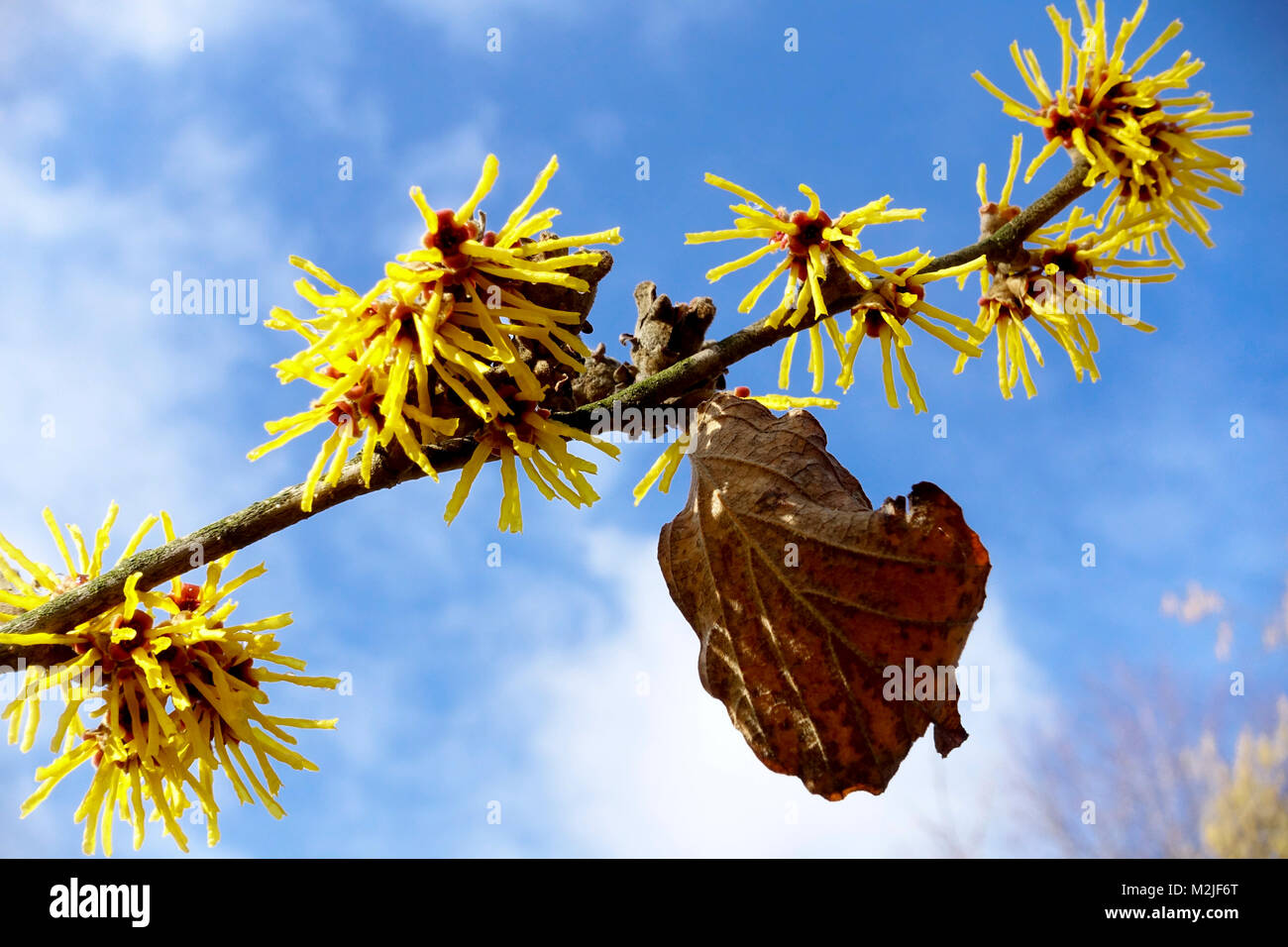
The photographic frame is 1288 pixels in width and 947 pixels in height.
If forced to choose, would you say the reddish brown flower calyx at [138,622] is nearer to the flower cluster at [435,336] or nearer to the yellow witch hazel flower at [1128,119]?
the flower cluster at [435,336]

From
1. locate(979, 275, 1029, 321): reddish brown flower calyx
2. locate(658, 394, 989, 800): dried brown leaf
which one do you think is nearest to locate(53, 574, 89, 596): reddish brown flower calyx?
locate(658, 394, 989, 800): dried brown leaf

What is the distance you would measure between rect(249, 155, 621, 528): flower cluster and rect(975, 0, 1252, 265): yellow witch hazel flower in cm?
100

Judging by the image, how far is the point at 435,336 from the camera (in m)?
1.67

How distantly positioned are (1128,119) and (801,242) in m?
0.74

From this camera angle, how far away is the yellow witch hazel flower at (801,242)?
5.87 ft

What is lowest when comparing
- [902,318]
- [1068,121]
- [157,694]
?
[157,694]

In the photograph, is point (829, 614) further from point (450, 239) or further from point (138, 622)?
point (138, 622)

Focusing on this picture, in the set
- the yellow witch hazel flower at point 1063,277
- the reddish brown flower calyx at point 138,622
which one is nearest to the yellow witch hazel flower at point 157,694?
the reddish brown flower calyx at point 138,622

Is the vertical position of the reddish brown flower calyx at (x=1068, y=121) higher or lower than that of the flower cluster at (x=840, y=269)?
higher

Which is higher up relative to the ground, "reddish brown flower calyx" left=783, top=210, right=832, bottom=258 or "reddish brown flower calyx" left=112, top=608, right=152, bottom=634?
"reddish brown flower calyx" left=783, top=210, right=832, bottom=258

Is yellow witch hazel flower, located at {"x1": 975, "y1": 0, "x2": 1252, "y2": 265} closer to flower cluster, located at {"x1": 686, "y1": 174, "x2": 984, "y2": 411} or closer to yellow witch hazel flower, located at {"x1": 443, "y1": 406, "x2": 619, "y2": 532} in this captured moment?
flower cluster, located at {"x1": 686, "y1": 174, "x2": 984, "y2": 411}

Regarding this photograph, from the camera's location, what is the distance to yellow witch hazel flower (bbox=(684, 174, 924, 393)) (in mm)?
1788

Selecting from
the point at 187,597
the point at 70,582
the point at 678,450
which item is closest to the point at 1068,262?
the point at 678,450

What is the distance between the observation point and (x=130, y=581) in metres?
1.86
